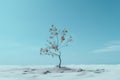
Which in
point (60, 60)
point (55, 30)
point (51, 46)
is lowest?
point (60, 60)

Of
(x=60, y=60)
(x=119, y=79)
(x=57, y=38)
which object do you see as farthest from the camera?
(x=57, y=38)

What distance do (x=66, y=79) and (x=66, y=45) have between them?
1008 cm

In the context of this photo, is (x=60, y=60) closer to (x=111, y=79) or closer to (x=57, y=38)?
(x=57, y=38)

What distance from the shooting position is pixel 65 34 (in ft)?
59.0

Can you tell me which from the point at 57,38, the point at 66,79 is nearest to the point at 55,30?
the point at 57,38

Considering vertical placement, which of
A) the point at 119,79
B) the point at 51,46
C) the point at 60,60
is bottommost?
the point at 119,79

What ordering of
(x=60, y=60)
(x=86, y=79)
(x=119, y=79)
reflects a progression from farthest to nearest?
(x=60, y=60) → (x=86, y=79) → (x=119, y=79)

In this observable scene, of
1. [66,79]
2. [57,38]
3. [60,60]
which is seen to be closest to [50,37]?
[57,38]

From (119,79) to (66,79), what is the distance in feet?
6.09

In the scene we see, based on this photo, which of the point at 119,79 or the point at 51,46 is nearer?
the point at 119,79

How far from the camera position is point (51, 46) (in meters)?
17.6

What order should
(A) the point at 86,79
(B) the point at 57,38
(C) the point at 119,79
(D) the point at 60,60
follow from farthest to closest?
1. (B) the point at 57,38
2. (D) the point at 60,60
3. (A) the point at 86,79
4. (C) the point at 119,79

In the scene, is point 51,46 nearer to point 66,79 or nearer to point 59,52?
point 59,52

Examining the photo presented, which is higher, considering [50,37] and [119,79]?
[50,37]
